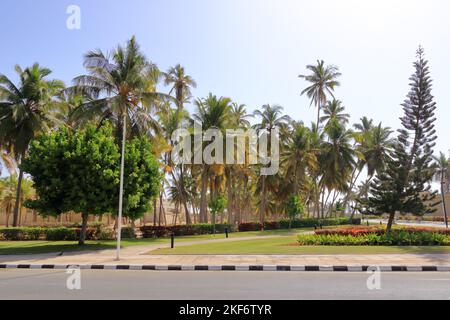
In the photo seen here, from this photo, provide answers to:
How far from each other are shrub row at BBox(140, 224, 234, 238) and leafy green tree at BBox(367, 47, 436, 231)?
46.7ft

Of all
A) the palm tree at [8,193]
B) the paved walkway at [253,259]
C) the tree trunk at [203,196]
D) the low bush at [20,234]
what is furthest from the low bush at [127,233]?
the palm tree at [8,193]

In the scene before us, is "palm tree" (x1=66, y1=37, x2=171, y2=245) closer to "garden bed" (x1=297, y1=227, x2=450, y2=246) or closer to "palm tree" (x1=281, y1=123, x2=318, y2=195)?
"garden bed" (x1=297, y1=227, x2=450, y2=246)

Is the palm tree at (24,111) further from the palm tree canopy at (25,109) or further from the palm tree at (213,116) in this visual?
the palm tree at (213,116)

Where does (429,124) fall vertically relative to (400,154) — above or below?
above

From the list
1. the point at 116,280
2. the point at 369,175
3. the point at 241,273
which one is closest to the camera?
the point at 116,280

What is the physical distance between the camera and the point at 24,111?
2945 centimetres

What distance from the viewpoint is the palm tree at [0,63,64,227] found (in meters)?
29.6

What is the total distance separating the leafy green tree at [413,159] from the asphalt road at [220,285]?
18.1m

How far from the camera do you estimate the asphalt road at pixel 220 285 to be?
332 inches

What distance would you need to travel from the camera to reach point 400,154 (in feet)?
95.4

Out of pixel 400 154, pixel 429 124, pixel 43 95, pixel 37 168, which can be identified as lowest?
pixel 37 168

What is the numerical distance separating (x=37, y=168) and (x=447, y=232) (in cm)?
2436
